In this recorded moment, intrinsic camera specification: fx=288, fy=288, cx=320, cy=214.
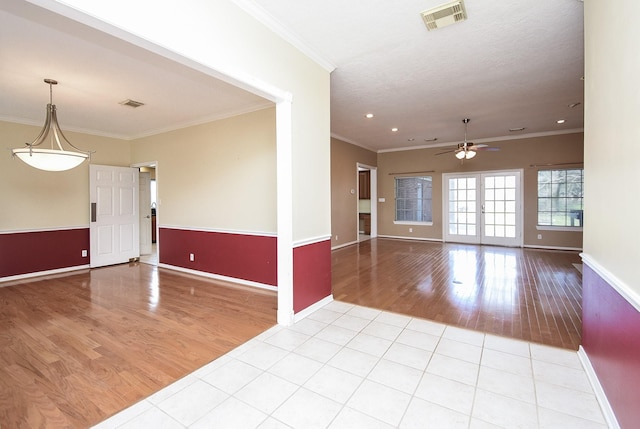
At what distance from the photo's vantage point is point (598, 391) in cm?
184

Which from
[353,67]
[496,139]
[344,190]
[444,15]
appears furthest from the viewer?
[496,139]

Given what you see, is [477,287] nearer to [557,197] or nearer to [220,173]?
[220,173]

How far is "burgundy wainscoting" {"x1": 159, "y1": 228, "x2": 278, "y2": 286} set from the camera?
420cm

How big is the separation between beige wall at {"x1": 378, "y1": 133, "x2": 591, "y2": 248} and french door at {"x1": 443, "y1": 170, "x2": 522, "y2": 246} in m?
0.16

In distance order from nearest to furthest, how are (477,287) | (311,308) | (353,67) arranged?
(311,308)
(353,67)
(477,287)

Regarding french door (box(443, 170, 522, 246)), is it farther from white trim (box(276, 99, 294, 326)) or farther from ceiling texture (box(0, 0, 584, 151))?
white trim (box(276, 99, 294, 326))

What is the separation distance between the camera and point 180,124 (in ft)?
16.9

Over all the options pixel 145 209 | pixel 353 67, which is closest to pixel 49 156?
pixel 353 67

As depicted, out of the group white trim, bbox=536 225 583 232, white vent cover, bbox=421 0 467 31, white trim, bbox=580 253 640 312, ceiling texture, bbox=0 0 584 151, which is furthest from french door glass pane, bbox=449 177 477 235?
white trim, bbox=580 253 640 312

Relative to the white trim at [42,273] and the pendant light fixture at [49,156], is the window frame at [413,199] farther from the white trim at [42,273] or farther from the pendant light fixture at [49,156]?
the white trim at [42,273]

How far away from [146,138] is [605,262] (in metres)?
6.86

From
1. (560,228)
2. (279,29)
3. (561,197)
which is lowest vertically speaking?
(560,228)

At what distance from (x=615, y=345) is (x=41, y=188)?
738 cm

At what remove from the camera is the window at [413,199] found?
857cm
